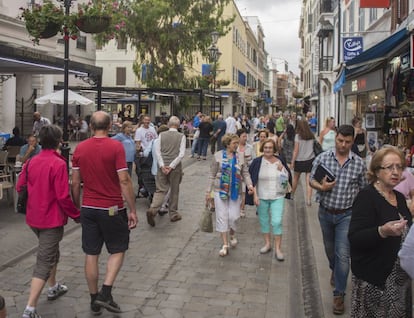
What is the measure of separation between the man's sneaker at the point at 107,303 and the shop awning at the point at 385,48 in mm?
6282

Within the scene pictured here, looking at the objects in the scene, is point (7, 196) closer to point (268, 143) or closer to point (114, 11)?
point (114, 11)

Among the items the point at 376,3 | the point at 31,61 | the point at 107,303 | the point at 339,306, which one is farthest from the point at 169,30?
the point at 339,306

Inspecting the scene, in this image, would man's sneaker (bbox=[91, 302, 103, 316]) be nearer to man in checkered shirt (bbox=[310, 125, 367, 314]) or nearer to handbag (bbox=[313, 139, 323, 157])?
man in checkered shirt (bbox=[310, 125, 367, 314])

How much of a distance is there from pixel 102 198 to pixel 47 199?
48 centimetres

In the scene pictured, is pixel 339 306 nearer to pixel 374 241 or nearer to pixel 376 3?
pixel 374 241

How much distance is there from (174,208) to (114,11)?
3.79m

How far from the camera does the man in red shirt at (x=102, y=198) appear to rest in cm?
438

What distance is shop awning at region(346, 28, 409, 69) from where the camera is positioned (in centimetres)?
839

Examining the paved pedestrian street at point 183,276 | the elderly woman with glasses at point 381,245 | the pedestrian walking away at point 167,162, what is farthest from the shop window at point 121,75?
the elderly woman with glasses at point 381,245

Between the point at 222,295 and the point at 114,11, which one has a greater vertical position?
the point at 114,11

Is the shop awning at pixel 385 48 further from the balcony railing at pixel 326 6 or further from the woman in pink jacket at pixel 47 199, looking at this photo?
the balcony railing at pixel 326 6

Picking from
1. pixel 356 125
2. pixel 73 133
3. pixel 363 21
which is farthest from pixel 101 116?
pixel 73 133

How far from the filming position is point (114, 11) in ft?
29.5

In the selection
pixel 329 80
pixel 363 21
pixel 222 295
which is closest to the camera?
pixel 222 295
